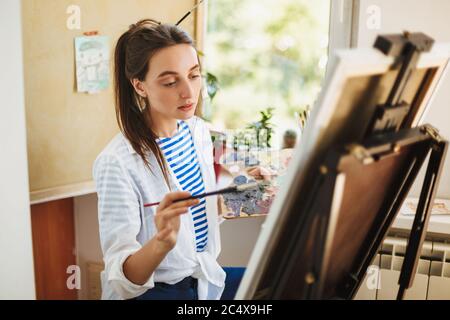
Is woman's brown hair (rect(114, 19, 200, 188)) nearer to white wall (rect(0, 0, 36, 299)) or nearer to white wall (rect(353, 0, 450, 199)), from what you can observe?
white wall (rect(0, 0, 36, 299))

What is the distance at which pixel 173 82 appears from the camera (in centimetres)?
133

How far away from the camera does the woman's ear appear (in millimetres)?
1367

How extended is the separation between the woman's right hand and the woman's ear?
1.61 feet

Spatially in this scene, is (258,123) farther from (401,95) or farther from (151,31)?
(401,95)

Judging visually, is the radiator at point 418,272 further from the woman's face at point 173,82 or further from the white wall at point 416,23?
the woman's face at point 173,82

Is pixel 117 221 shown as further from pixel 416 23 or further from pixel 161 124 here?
pixel 416 23

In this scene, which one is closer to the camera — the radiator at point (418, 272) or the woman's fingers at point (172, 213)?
the woman's fingers at point (172, 213)

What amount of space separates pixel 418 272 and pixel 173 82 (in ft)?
3.93

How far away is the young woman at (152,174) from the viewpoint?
4.04 ft

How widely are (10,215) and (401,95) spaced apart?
40.9 inches

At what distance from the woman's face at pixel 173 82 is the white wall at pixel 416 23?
0.93m

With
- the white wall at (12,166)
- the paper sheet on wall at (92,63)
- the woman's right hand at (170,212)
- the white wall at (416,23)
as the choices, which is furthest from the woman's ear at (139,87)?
the white wall at (416,23)

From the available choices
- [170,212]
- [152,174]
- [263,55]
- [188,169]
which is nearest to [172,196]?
[170,212]

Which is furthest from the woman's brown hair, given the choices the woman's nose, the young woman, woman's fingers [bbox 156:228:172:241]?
woman's fingers [bbox 156:228:172:241]
